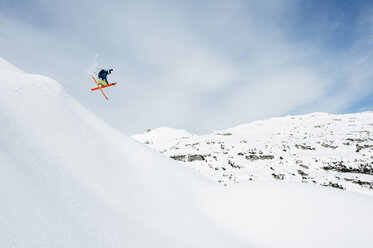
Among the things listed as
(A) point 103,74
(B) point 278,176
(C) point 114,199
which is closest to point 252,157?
(B) point 278,176

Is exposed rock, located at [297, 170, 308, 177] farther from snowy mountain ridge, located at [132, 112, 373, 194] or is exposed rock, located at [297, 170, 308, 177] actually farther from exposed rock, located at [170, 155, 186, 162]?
exposed rock, located at [170, 155, 186, 162]

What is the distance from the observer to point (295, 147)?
2042 centimetres

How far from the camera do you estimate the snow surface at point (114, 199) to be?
2.48 metres

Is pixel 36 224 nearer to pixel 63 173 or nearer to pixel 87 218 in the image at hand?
pixel 87 218

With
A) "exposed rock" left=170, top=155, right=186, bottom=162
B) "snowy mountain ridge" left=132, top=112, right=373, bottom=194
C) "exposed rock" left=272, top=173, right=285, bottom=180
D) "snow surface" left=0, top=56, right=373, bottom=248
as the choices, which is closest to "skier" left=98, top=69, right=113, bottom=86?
"snow surface" left=0, top=56, right=373, bottom=248

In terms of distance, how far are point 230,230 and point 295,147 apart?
1872 centimetres

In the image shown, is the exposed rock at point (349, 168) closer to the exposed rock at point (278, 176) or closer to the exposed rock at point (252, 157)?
the exposed rock at point (278, 176)

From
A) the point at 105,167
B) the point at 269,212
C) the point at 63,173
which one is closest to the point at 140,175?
the point at 105,167

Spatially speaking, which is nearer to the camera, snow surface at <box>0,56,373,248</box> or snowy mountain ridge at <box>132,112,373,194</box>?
snow surface at <box>0,56,373,248</box>

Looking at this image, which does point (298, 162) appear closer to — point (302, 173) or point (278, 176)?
point (302, 173)

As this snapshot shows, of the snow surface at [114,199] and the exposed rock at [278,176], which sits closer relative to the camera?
the snow surface at [114,199]

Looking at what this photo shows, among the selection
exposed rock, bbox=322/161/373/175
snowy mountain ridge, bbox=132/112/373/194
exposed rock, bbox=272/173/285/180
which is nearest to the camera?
snowy mountain ridge, bbox=132/112/373/194

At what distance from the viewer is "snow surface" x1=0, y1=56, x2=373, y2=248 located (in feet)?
8.14

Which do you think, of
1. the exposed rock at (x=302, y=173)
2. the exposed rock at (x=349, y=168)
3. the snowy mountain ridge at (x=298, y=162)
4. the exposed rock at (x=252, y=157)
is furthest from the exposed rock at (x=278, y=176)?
the exposed rock at (x=349, y=168)
